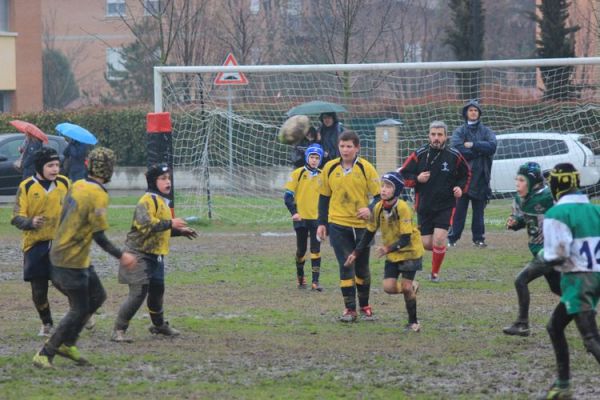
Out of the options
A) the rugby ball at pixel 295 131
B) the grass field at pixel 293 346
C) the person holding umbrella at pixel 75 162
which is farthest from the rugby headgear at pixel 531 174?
the person holding umbrella at pixel 75 162

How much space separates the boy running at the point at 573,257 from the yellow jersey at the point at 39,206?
169 inches

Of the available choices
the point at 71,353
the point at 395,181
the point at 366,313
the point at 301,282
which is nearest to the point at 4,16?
the point at 301,282

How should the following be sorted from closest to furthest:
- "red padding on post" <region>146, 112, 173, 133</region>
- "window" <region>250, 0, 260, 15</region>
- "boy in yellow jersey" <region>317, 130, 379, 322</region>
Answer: "boy in yellow jersey" <region>317, 130, 379, 322</region> < "red padding on post" <region>146, 112, 173, 133</region> < "window" <region>250, 0, 260, 15</region>

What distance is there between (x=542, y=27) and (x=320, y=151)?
2287 cm

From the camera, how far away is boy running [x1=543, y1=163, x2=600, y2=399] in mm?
7336

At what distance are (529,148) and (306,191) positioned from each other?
9.39m

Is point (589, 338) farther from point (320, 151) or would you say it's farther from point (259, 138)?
point (259, 138)

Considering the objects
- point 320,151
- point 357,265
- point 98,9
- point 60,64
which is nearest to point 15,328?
point 357,265

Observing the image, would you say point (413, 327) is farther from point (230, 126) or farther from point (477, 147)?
point (230, 126)

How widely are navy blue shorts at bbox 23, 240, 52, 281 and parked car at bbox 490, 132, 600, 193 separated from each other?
12717 millimetres

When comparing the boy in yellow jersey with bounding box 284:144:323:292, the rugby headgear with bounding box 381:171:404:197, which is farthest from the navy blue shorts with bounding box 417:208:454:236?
the rugby headgear with bounding box 381:171:404:197

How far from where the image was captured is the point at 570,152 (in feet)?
66.7

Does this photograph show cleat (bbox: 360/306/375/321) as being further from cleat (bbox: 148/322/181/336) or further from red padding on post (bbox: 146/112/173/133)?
red padding on post (bbox: 146/112/173/133)

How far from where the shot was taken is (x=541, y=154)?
825 inches
